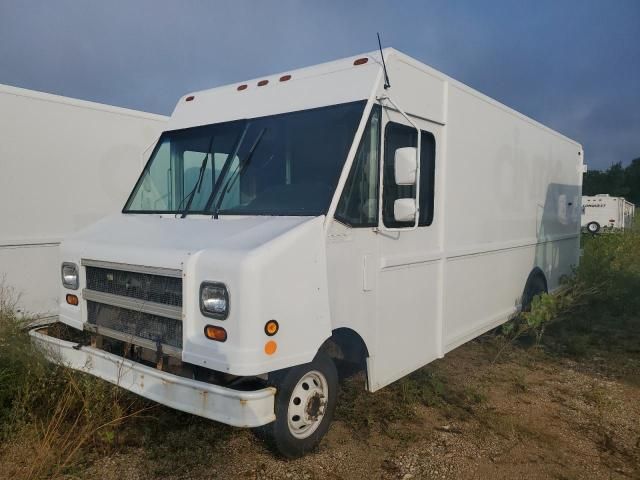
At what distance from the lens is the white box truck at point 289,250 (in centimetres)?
339

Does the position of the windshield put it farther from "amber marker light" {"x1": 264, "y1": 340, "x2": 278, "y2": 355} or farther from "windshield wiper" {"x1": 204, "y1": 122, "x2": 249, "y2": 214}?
"amber marker light" {"x1": 264, "y1": 340, "x2": 278, "y2": 355}

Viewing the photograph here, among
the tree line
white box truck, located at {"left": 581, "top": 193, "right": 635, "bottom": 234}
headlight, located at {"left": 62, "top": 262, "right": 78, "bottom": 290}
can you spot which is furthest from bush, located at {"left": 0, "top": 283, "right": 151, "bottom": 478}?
the tree line

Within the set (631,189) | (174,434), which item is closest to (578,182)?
(174,434)

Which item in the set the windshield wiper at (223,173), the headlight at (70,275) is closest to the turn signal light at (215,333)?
the windshield wiper at (223,173)

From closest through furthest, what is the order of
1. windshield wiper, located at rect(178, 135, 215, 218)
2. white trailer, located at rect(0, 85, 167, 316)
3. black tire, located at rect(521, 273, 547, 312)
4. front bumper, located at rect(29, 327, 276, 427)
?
front bumper, located at rect(29, 327, 276, 427), windshield wiper, located at rect(178, 135, 215, 218), white trailer, located at rect(0, 85, 167, 316), black tire, located at rect(521, 273, 547, 312)

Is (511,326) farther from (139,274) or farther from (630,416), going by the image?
(139,274)

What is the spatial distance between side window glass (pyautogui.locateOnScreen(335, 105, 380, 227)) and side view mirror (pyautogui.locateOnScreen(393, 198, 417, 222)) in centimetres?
17

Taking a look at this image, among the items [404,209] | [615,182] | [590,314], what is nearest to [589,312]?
[590,314]

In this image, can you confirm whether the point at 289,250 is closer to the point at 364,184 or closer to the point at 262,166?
the point at 364,184

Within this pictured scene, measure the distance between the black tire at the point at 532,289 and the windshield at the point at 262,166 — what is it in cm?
445

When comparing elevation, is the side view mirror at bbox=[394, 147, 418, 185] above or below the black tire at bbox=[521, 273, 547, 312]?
above

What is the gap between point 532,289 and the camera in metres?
7.69

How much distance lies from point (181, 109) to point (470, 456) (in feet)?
13.1

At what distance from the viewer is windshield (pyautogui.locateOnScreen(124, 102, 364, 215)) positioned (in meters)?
4.02
